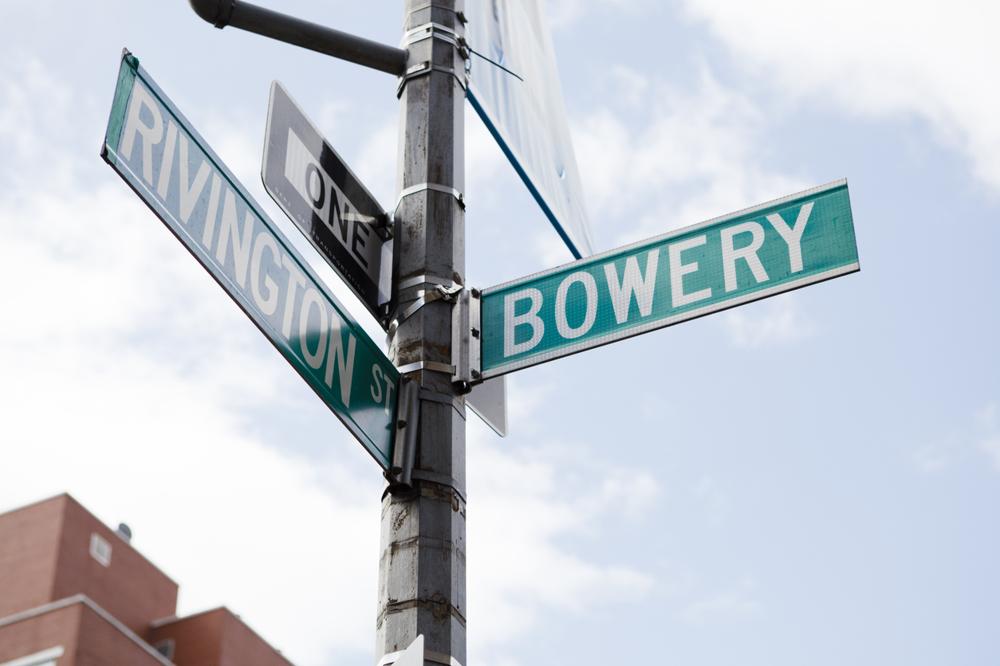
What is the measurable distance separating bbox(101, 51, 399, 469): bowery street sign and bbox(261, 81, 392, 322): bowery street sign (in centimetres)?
18

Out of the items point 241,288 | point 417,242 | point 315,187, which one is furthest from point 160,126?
point 417,242

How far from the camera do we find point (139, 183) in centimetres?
318

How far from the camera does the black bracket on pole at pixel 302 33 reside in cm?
405

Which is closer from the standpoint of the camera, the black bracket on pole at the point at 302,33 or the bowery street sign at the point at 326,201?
the bowery street sign at the point at 326,201

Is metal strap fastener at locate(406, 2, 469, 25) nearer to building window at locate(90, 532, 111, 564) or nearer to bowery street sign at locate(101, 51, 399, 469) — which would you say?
bowery street sign at locate(101, 51, 399, 469)

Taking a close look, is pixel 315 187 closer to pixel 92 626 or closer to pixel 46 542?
pixel 92 626

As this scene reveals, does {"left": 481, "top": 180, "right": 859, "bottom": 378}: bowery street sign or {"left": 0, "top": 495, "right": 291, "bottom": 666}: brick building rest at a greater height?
{"left": 0, "top": 495, "right": 291, "bottom": 666}: brick building

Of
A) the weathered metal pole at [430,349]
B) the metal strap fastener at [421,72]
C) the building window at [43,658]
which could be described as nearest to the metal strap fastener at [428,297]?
the weathered metal pole at [430,349]

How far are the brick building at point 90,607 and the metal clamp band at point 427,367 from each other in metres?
18.6

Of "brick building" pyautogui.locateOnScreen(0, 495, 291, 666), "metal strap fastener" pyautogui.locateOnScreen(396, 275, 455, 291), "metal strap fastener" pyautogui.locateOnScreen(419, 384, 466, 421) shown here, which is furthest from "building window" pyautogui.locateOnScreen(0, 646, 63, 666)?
"metal strap fastener" pyautogui.locateOnScreen(419, 384, 466, 421)

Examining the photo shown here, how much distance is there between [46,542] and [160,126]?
77.6 feet

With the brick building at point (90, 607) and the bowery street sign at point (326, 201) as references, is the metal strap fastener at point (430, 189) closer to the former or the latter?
the bowery street sign at point (326, 201)

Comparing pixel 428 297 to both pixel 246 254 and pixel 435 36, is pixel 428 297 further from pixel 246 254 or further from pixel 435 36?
pixel 435 36

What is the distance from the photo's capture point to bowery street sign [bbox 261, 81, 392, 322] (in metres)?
3.86
